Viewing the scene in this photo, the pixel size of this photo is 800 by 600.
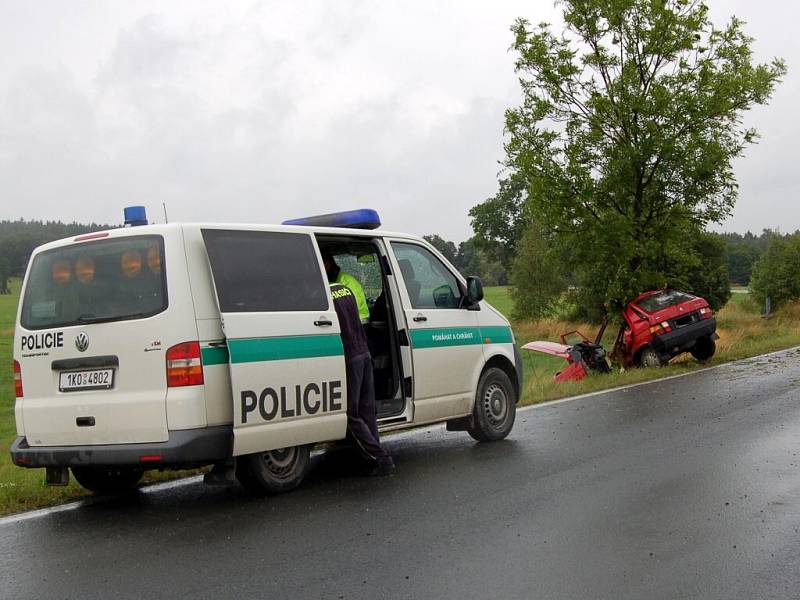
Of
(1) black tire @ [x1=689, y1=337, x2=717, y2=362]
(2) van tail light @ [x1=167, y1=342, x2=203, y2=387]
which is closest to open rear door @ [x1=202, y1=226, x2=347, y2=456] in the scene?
(2) van tail light @ [x1=167, y1=342, x2=203, y2=387]

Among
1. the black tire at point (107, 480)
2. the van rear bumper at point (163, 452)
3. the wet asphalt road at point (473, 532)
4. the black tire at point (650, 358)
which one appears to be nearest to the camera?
the wet asphalt road at point (473, 532)

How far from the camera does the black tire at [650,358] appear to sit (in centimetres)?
1866

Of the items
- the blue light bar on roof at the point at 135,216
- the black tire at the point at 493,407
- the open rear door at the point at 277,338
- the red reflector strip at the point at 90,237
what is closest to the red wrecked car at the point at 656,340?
the black tire at the point at 493,407

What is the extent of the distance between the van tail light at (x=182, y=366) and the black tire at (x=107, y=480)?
1.31 metres

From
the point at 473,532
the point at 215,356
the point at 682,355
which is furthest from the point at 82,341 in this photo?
the point at 682,355

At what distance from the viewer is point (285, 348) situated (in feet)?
22.4

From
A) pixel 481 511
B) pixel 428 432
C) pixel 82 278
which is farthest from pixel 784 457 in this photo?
pixel 82 278

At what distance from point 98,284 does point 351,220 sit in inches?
93.6

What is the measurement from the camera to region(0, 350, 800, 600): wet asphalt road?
475cm

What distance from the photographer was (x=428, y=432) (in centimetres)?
1029

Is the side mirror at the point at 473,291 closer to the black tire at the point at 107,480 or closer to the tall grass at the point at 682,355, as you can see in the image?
the black tire at the point at 107,480

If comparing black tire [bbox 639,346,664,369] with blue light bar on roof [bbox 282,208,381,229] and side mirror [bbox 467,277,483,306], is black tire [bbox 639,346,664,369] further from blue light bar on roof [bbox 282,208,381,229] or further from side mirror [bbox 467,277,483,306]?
blue light bar on roof [bbox 282,208,381,229]

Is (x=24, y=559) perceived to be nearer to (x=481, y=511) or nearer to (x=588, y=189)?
(x=481, y=511)

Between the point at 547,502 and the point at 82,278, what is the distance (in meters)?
3.58
